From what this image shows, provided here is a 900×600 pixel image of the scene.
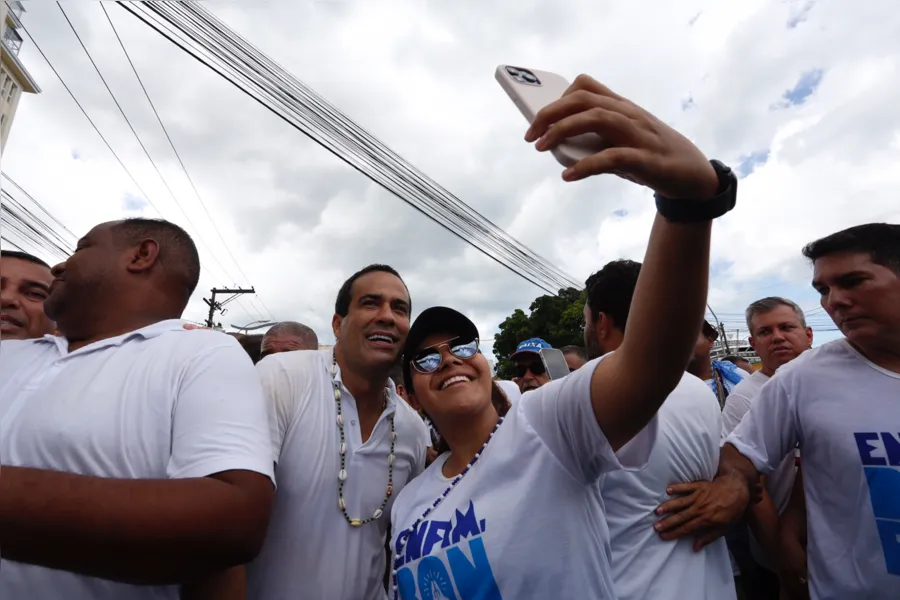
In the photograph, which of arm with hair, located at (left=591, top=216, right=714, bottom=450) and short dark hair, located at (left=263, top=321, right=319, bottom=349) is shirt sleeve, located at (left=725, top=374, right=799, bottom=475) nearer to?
arm with hair, located at (left=591, top=216, right=714, bottom=450)

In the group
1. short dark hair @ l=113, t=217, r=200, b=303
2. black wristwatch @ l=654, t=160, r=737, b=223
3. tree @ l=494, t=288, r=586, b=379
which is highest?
tree @ l=494, t=288, r=586, b=379

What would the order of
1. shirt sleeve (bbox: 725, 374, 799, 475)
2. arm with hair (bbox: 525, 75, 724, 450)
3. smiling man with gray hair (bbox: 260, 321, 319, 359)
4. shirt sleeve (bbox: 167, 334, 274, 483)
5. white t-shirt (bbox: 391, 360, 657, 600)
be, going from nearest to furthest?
arm with hair (bbox: 525, 75, 724, 450) → shirt sleeve (bbox: 167, 334, 274, 483) → white t-shirt (bbox: 391, 360, 657, 600) → shirt sleeve (bbox: 725, 374, 799, 475) → smiling man with gray hair (bbox: 260, 321, 319, 359)

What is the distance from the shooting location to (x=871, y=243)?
2094 millimetres

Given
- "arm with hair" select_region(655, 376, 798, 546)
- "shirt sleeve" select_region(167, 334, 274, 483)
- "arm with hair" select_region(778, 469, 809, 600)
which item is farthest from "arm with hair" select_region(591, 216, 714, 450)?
"arm with hair" select_region(778, 469, 809, 600)

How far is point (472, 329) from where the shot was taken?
6.75ft

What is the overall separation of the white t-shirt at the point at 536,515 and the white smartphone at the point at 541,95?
660 mm

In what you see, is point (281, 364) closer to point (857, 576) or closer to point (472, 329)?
point (472, 329)

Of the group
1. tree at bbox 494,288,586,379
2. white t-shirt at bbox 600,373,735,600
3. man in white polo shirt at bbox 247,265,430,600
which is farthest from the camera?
tree at bbox 494,288,586,379

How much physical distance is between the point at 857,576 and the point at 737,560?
1.28m

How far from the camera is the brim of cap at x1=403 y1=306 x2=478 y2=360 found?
2.02m

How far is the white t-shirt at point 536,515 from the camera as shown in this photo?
1.36m

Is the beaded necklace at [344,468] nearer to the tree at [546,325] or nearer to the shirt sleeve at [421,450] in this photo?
the shirt sleeve at [421,450]

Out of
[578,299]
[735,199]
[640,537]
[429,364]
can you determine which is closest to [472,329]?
[429,364]

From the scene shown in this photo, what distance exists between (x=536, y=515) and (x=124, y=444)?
1.17 meters
